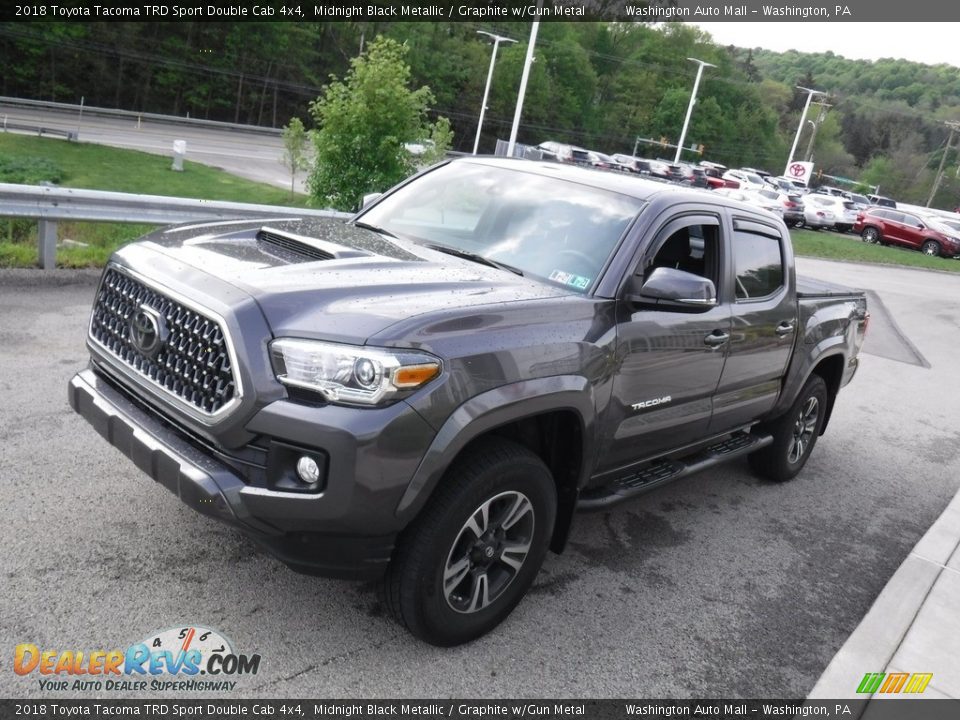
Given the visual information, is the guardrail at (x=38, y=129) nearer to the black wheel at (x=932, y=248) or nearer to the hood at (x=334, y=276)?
the hood at (x=334, y=276)

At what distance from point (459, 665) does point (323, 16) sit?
70296 mm

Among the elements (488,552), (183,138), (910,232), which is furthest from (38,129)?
(488,552)

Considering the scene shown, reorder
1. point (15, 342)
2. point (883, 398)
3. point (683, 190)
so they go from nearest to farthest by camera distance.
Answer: point (683, 190)
point (15, 342)
point (883, 398)

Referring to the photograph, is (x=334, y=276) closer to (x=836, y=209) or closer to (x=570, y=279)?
(x=570, y=279)

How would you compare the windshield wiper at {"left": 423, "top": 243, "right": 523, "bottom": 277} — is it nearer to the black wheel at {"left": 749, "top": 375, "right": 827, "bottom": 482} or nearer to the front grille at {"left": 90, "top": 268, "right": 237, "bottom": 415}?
the front grille at {"left": 90, "top": 268, "right": 237, "bottom": 415}

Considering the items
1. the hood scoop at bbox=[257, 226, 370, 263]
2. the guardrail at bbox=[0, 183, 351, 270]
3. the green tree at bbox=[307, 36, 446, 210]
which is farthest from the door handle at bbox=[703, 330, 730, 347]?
the green tree at bbox=[307, 36, 446, 210]

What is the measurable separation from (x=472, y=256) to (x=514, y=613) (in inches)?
66.0

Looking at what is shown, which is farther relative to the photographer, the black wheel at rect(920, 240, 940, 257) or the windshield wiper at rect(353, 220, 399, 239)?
the black wheel at rect(920, 240, 940, 257)

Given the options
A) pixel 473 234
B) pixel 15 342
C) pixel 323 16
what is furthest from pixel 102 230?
pixel 323 16

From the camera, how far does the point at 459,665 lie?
3.31 meters

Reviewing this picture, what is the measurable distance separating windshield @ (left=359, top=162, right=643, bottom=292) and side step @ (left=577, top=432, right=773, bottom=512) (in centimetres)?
102

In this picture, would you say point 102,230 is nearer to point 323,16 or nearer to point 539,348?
point 539,348

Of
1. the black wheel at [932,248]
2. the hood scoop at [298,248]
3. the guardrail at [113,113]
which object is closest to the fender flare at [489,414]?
the hood scoop at [298,248]

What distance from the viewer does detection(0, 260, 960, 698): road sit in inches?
126
